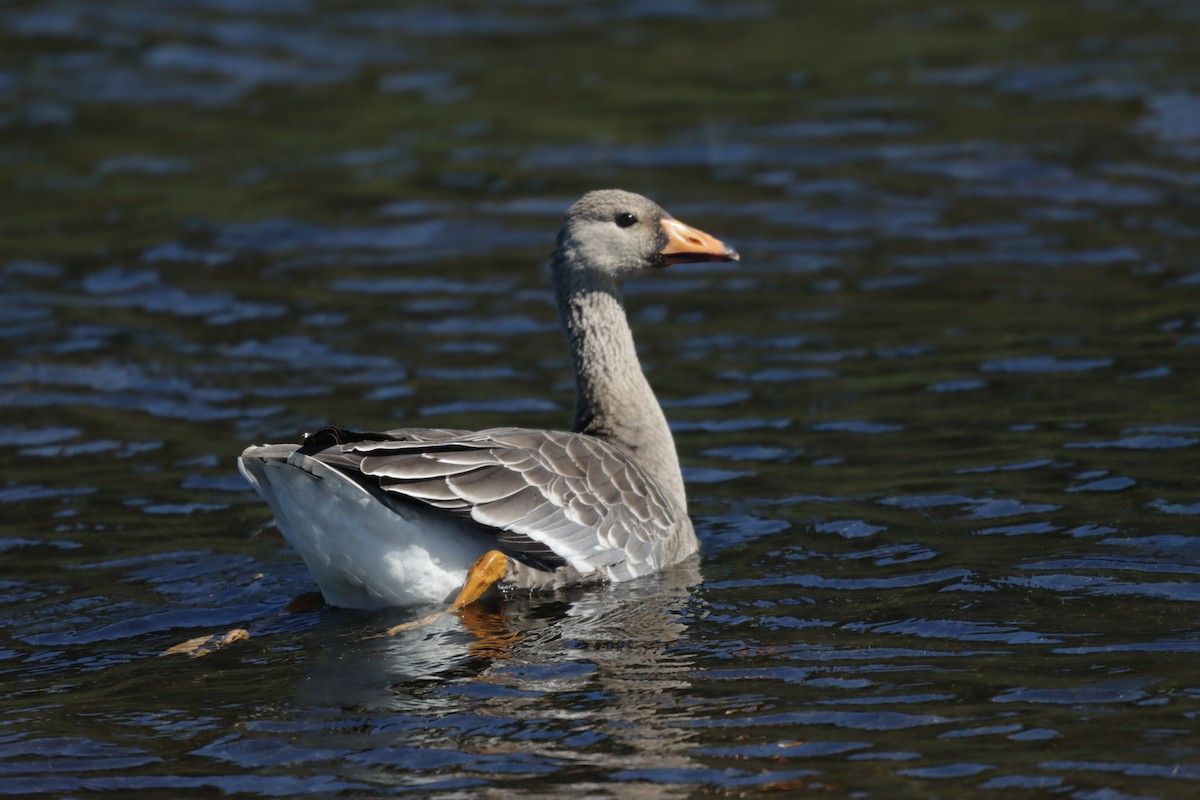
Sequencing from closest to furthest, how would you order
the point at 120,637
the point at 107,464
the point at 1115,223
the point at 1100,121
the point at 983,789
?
1. the point at 983,789
2. the point at 120,637
3. the point at 107,464
4. the point at 1115,223
5. the point at 1100,121

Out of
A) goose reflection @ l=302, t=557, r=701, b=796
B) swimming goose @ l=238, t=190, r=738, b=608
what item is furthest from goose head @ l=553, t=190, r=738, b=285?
goose reflection @ l=302, t=557, r=701, b=796

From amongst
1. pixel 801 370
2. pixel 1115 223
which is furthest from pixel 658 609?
pixel 1115 223

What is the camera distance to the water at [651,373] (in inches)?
267

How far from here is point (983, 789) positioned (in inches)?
237

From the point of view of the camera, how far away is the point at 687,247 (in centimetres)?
1032

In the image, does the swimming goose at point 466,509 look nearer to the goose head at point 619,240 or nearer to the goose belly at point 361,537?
the goose belly at point 361,537

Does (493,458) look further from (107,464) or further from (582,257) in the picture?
(107,464)

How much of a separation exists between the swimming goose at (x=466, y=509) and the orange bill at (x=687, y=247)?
45.0 inches

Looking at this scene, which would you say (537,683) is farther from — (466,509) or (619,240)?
(619,240)

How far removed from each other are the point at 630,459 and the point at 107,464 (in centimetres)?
395

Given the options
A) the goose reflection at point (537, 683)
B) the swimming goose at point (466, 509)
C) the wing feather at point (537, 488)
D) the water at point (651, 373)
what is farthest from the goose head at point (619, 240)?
the goose reflection at point (537, 683)

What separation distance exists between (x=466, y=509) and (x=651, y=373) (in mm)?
5135

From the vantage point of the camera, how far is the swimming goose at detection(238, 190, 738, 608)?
8148 millimetres

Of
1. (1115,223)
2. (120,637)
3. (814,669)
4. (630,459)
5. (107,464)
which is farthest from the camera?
(1115,223)
